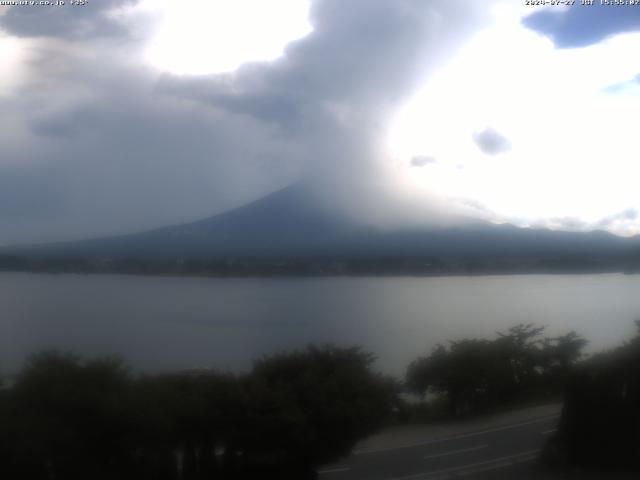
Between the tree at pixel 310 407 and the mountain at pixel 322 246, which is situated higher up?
the mountain at pixel 322 246

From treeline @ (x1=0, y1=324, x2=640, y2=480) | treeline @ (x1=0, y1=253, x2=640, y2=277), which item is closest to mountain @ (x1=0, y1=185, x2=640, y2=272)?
treeline @ (x1=0, y1=253, x2=640, y2=277)

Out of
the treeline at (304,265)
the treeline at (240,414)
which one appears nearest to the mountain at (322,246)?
the treeline at (304,265)

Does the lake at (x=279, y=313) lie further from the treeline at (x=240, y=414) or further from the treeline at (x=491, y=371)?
the treeline at (x=240, y=414)

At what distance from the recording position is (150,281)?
15.1 metres

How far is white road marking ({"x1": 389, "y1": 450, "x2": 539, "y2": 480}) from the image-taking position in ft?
25.5

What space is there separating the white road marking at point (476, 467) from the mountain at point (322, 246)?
6154 mm

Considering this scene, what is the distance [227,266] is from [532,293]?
737 cm

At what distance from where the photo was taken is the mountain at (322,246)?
1402 cm

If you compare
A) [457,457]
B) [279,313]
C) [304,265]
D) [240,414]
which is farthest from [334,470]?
[304,265]

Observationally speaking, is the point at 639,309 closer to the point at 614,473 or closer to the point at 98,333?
the point at 614,473

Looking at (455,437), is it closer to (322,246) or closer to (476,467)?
(476,467)

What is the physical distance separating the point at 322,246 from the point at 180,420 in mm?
8386

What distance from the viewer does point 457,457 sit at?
8.30 m

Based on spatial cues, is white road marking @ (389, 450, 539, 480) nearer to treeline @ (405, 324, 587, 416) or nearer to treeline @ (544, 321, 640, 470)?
treeline @ (544, 321, 640, 470)
